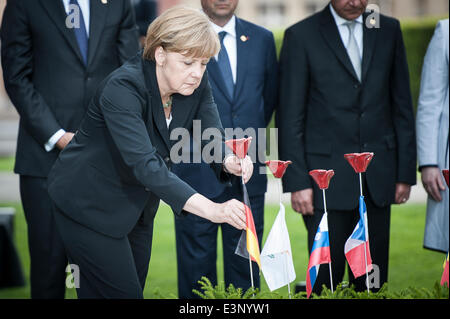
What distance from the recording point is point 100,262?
264 cm

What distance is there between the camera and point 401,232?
7.33 m

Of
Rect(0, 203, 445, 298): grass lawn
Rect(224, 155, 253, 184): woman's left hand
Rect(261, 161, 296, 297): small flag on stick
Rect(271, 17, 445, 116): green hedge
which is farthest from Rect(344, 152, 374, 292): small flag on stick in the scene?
Rect(271, 17, 445, 116): green hedge

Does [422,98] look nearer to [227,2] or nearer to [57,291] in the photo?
[227,2]

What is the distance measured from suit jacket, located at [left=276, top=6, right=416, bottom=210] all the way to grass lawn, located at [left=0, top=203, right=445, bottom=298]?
3.94 feet

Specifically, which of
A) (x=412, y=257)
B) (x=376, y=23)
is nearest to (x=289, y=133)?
(x=376, y=23)

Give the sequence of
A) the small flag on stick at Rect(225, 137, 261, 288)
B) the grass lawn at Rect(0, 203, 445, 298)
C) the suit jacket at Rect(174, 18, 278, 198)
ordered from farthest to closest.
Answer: the grass lawn at Rect(0, 203, 445, 298) < the suit jacket at Rect(174, 18, 278, 198) < the small flag on stick at Rect(225, 137, 261, 288)

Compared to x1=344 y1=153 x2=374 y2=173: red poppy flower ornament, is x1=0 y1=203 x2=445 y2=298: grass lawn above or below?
below

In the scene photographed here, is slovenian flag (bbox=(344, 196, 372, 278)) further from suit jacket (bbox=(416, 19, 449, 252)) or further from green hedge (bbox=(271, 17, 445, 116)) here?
green hedge (bbox=(271, 17, 445, 116))

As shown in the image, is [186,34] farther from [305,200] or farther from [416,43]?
[416,43]

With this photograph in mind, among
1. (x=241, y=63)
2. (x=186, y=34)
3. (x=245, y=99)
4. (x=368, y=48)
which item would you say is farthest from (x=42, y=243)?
(x=368, y=48)

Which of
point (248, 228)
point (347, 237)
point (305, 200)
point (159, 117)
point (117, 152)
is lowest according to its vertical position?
point (347, 237)

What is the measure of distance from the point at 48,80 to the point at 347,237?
6.00 ft

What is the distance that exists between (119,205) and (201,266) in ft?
4.62

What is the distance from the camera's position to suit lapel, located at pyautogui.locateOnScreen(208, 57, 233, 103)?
3.87 metres
